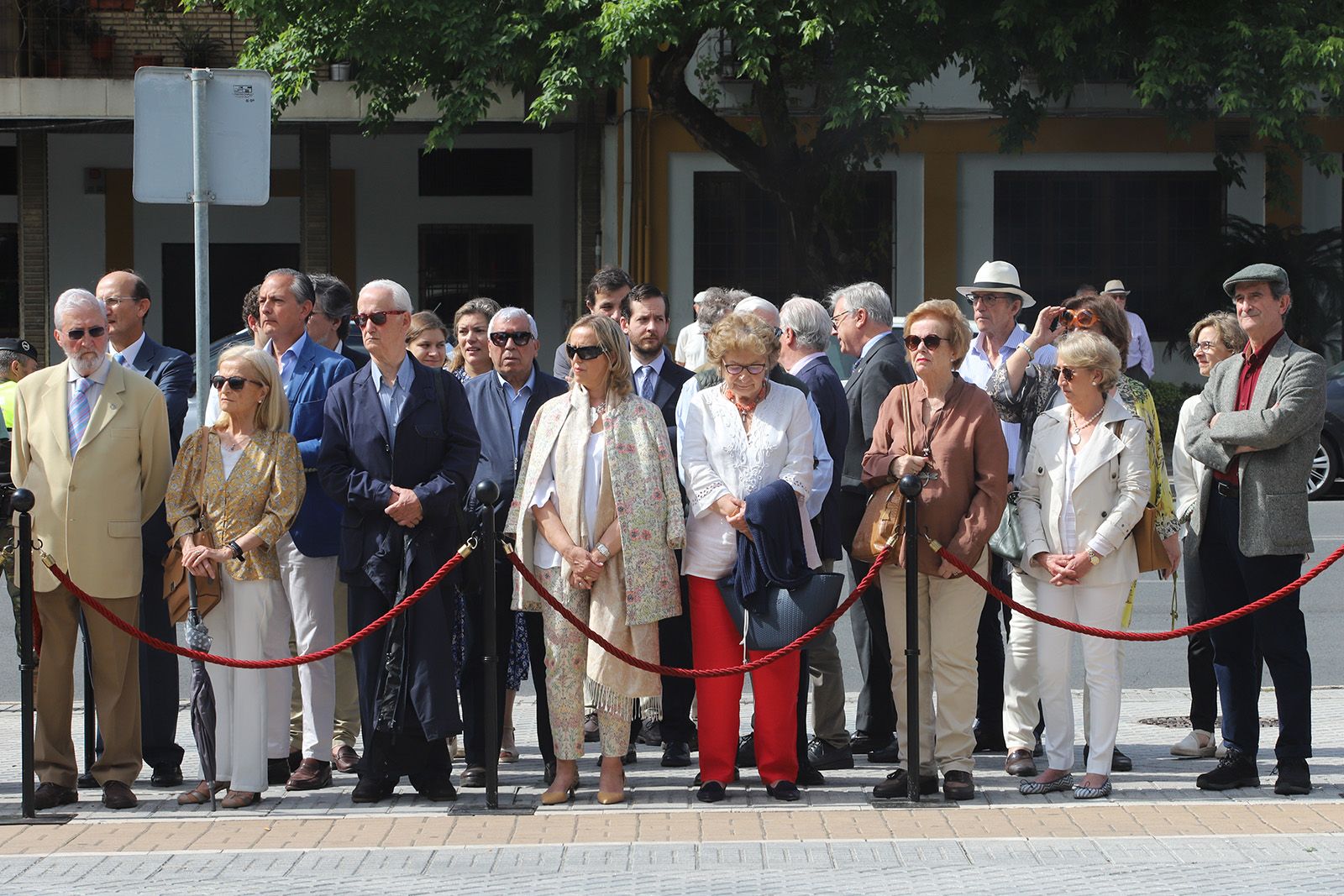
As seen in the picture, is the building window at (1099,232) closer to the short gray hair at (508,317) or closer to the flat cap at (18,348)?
the flat cap at (18,348)

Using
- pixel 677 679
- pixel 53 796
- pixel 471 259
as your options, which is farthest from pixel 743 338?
pixel 471 259

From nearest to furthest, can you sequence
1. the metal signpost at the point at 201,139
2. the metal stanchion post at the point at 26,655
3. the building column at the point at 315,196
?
the metal stanchion post at the point at 26,655
the metal signpost at the point at 201,139
the building column at the point at 315,196

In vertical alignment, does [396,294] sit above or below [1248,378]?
above

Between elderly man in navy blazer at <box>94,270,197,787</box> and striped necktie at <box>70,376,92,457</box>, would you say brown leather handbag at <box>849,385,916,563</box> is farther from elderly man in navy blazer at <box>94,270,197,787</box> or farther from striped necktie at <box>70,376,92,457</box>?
striped necktie at <box>70,376,92,457</box>

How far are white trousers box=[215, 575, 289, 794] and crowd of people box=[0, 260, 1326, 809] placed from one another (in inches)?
0.6

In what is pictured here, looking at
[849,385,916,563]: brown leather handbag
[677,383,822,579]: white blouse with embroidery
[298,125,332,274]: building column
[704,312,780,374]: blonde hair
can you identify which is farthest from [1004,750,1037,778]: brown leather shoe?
[298,125,332,274]: building column

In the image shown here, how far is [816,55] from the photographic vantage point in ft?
73.1

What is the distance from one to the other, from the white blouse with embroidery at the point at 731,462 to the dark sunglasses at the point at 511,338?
3.68ft

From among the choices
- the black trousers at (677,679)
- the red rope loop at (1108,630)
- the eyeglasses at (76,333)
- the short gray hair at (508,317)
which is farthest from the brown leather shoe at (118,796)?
the red rope loop at (1108,630)

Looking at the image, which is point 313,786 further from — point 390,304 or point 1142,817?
point 1142,817

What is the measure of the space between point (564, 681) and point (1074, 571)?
2107 mm

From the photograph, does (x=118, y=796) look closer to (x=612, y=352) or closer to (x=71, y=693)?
(x=71, y=693)

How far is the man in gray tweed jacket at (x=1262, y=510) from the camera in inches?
273

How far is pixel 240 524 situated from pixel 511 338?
5.09 feet
